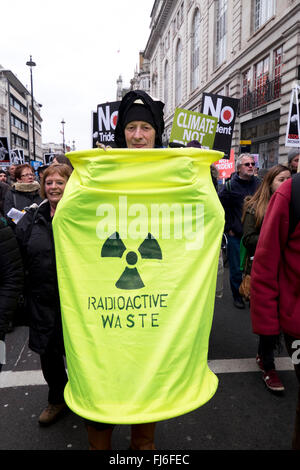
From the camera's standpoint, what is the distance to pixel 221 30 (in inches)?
991

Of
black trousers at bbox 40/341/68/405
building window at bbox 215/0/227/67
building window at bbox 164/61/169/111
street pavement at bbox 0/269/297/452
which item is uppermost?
building window at bbox 164/61/169/111

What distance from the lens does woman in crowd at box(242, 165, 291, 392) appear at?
10.8ft

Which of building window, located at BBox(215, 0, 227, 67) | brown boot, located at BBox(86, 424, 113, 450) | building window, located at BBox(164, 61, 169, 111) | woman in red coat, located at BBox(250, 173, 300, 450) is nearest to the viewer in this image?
brown boot, located at BBox(86, 424, 113, 450)

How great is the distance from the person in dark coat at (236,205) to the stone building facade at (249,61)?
10.5 meters

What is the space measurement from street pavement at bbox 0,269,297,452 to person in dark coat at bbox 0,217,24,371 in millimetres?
1038

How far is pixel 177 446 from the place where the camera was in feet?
8.24

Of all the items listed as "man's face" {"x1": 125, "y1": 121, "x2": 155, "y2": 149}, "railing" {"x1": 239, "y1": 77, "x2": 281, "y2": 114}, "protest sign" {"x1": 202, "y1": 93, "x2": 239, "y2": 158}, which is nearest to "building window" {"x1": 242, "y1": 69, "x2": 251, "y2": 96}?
"railing" {"x1": 239, "y1": 77, "x2": 281, "y2": 114}

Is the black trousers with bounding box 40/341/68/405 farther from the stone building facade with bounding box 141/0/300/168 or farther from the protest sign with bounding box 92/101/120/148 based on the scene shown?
the stone building facade with bounding box 141/0/300/168

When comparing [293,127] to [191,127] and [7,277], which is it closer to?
[191,127]

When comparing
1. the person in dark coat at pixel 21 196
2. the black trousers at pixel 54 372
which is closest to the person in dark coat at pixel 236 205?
the person in dark coat at pixel 21 196

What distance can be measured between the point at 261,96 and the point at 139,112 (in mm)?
19493

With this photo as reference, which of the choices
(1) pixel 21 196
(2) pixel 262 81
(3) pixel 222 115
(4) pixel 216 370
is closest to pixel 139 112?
(4) pixel 216 370
